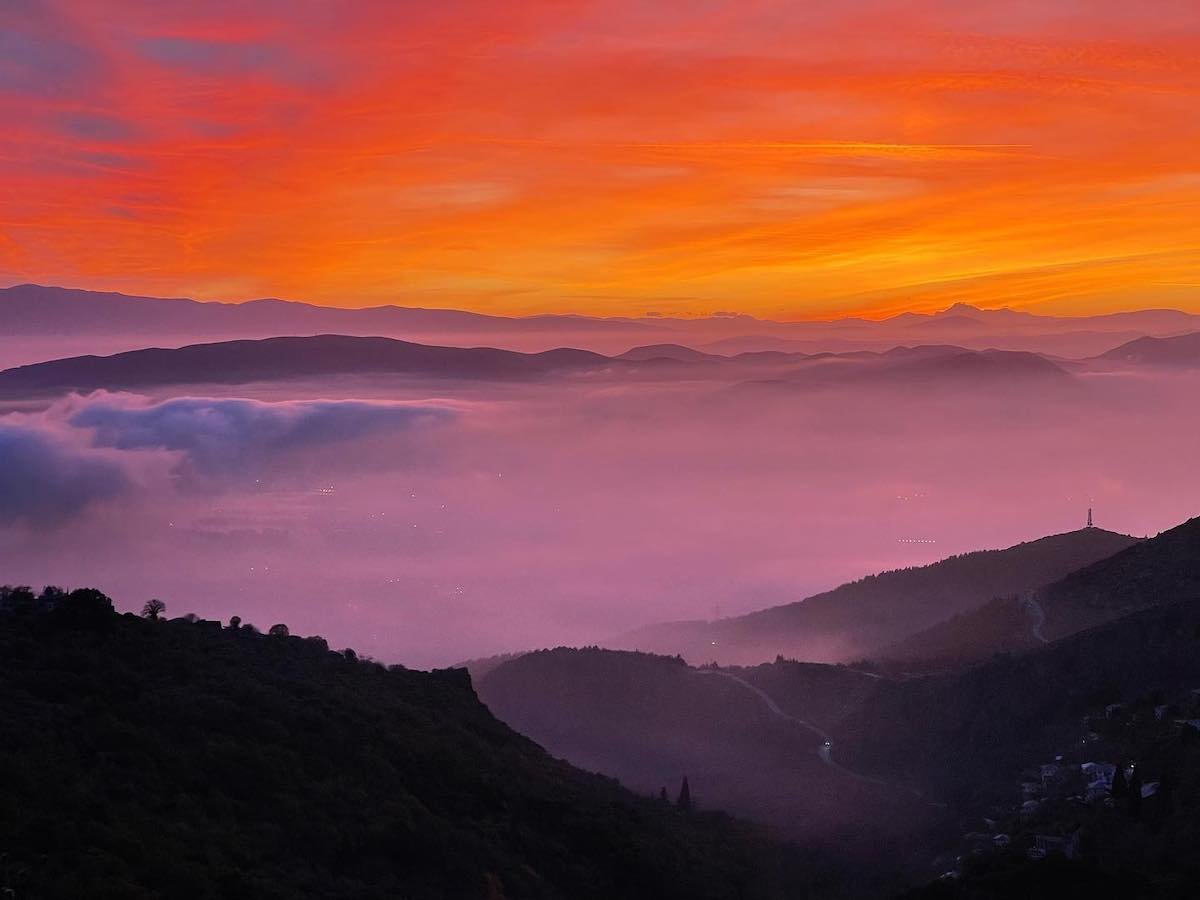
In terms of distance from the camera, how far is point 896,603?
335 feet

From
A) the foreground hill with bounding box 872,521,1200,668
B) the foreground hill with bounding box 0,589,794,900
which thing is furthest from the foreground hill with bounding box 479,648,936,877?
the foreground hill with bounding box 872,521,1200,668

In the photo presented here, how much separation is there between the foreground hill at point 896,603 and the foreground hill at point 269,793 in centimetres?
5178

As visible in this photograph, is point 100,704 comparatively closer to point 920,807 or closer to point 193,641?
point 193,641

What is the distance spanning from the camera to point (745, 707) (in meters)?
70.6

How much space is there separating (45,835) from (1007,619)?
6380 centimetres

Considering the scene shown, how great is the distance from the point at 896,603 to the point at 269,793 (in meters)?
77.9

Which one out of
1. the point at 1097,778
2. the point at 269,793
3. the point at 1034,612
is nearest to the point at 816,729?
the point at 1034,612

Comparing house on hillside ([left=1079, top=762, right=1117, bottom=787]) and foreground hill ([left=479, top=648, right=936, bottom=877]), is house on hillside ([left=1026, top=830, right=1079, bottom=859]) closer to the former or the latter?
house on hillside ([left=1079, top=762, right=1117, bottom=787])

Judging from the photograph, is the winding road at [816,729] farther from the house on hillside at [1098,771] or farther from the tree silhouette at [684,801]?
the house on hillside at [1098,771]

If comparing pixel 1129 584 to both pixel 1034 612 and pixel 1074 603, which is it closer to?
pixel 1074 603

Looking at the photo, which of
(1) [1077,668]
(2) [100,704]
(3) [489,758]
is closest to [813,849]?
(3) [489,758]

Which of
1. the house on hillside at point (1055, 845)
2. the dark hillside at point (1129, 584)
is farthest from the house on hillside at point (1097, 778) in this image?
the dark hillside at point (1129, 584)

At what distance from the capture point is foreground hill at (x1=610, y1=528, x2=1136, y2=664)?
9225 cm

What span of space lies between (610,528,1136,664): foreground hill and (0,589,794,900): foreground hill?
51.8 meters
